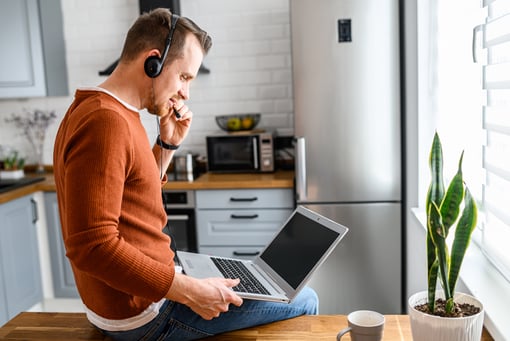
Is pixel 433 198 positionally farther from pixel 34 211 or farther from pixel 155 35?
pixel 34 211

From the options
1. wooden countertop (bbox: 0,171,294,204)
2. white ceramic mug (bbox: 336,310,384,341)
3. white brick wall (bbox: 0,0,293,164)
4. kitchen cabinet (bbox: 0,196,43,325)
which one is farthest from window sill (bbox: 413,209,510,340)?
kitchen cabinet (bbox: 0,196,43,325)

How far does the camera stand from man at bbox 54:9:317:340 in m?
1.16

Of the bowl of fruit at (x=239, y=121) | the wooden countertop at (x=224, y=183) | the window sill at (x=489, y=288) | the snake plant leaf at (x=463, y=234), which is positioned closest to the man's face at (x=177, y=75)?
the snake plant leaf at (x=463, y=234)

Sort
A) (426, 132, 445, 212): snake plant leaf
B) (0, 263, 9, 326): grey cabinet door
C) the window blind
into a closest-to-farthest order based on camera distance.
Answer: (426, 132, 445, 212): snake plant leaf → the window blind → (0, 263, 9, 326): grey cabinet door

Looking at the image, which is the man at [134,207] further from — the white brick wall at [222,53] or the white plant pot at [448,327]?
the white brick wall at [222,53]

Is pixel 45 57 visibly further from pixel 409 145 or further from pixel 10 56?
pixel 409 145

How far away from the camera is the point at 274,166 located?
3.40 m

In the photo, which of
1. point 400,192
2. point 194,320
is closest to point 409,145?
point 400,192

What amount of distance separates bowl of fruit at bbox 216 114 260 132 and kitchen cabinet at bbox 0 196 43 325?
123 cm

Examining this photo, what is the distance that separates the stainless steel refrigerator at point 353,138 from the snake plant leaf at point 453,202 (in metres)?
1.66

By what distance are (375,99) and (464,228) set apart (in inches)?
67.3

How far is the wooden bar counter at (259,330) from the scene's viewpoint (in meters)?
1.36

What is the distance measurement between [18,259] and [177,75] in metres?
2.21

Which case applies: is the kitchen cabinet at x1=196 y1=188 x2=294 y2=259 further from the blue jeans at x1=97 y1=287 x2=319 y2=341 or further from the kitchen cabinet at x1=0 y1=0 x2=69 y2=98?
the blue jeans at x1=97 y1=287 x2=319 y2=341
